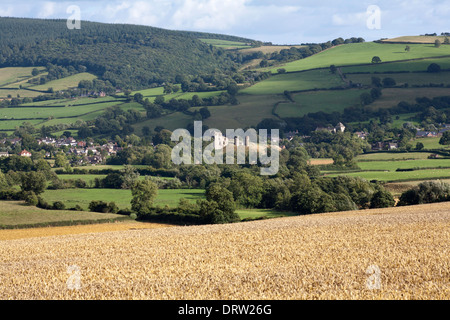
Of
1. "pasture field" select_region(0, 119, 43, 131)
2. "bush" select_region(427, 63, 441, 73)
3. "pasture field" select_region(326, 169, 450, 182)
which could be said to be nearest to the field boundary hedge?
"pasture field" select_region(326, 169, 450, 182)

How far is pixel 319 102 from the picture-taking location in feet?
511

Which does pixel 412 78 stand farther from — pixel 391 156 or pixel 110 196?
pixel 110 196

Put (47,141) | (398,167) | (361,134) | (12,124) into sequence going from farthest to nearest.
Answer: (12,124)
(47,141)
(361,134)
(398,167)

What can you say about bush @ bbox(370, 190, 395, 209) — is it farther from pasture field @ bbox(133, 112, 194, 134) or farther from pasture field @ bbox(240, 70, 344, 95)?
pasture field @ bbox(240, 70, 344, 95)

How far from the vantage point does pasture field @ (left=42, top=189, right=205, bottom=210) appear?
65500 mm

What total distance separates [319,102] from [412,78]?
2866cm

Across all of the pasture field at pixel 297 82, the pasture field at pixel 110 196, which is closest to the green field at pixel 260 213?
the pasture field at pixel 110 196

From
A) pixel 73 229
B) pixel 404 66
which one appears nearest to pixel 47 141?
pixel 73 229

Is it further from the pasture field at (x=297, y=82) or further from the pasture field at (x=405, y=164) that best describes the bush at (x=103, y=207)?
the pasture field at (x=297, y=82)

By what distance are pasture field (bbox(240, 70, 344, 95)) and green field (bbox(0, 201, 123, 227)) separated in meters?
113

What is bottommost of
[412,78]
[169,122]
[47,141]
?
[47,141]

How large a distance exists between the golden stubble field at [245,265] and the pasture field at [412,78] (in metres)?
131

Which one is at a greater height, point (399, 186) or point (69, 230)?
point (399, 186)

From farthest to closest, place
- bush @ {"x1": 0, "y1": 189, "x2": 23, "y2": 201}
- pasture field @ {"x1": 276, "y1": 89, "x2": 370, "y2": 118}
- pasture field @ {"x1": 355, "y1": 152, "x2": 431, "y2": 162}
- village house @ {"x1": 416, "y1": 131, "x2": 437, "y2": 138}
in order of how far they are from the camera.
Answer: pasture field @ {"x1": 276, "y1": 89, "x2": 370, "y2": 118} → village house @ {"x1": 416, "y1": 131, "x2": 437, "y2": 138} → pasture field @ {"x1": 355, "y1": 152, "x2": 431, "y2": 162} → bush @ {"x1": 0, "y1": 189, "x2": 23, "y2": 201}
